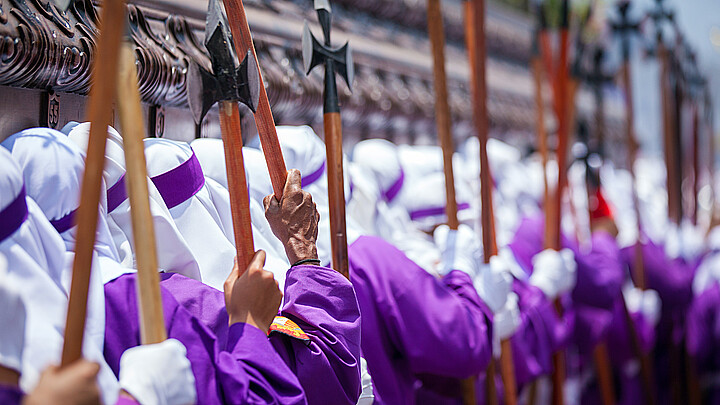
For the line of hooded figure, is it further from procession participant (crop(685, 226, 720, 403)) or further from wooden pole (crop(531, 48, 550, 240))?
procession participant (crop(685, 226, 720, 403))

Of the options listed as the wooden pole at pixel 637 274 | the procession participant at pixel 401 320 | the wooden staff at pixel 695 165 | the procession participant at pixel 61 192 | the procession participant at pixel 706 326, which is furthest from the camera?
the wooden staff at pixel 695 165

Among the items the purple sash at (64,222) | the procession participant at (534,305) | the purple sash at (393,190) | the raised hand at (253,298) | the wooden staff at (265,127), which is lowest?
the procession participant at (534,305)

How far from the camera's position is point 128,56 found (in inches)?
24.3

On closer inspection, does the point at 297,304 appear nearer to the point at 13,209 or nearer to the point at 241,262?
the point at 241,262

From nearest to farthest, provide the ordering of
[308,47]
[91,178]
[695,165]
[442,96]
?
[91,178] < [308,47] < [442,96] < [695,165]

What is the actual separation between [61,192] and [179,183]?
164 mm

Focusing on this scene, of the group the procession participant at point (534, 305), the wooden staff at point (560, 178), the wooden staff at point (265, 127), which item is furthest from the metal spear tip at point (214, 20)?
the wooden staff at point (560, 178)

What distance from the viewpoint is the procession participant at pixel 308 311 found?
75 centimetres

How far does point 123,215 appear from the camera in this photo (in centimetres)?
76

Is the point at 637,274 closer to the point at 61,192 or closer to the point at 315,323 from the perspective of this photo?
the point at 315,323

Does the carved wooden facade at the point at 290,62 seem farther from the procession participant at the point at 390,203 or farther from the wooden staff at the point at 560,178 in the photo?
the wooden staff at the point at 560,178

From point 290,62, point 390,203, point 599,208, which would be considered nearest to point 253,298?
point 290,62

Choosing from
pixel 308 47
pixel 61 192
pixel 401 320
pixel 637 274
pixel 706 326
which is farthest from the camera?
pixel 706 326

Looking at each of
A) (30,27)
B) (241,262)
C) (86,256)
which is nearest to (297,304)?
(241,262)
